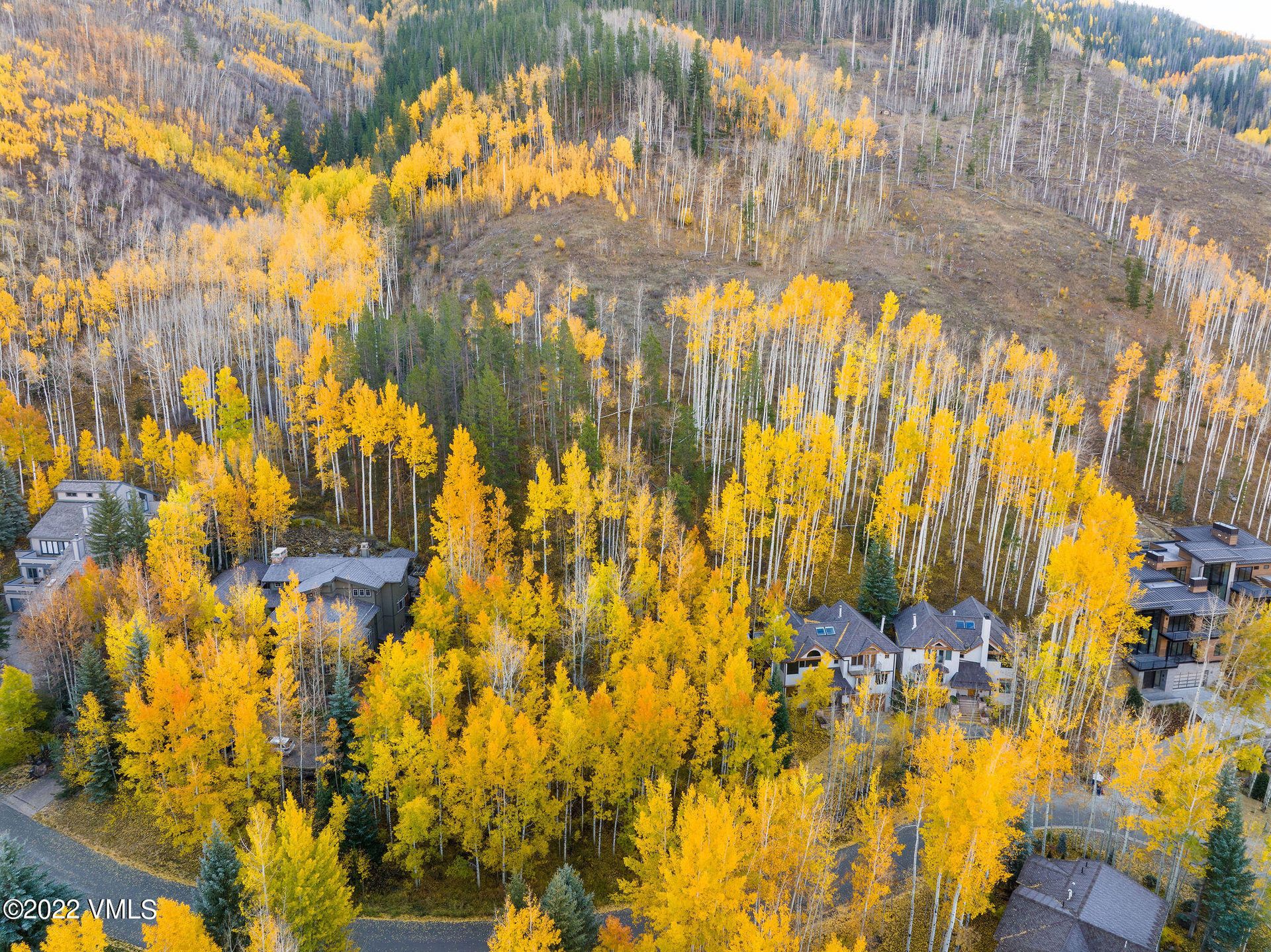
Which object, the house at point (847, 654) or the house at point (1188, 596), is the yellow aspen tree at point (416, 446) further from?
the house at point (1188, 596)

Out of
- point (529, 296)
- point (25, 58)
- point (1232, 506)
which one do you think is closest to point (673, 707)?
point (529, 296)

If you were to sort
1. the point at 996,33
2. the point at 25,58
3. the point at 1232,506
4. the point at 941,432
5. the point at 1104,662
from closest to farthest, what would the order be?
the point at 1104,662, the point at 941,432, the point at 1232,506, the point at 25,58, the point at 996,33

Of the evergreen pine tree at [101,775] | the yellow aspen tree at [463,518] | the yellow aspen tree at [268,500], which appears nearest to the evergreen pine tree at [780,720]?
the yellow aspen tree at [463,518]

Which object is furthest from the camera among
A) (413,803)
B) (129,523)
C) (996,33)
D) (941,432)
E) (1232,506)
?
(996,33)

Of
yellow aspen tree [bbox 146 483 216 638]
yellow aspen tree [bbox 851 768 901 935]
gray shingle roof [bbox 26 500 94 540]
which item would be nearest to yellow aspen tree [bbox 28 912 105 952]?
yellow aspen tree [bbox 851 768 901 935]

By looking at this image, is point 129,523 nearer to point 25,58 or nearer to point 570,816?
point 570,816
